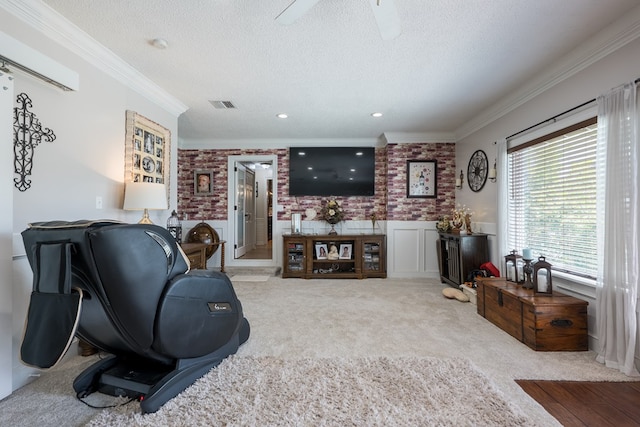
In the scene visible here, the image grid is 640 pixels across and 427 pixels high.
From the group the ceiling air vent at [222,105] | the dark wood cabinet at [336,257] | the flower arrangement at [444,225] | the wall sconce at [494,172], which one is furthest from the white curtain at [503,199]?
the ceiling air vent at [222,105]

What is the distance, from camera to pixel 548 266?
100 inches

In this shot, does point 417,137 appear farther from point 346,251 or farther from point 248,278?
point 248,278

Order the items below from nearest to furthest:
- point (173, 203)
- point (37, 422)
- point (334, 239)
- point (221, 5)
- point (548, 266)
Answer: point (37, 422)
point (221, 5)
point (548, 266)
point (173, 203)
point (334, 239)

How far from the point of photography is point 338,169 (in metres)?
5.46

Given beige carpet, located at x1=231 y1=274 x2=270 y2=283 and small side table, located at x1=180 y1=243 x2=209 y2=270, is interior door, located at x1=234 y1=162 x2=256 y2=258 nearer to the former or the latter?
beige carpet, located at x1=231 y1=274 x2=270 y2=283

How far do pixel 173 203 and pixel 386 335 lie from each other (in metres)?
2.97

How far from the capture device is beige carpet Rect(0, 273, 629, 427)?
1687 mm

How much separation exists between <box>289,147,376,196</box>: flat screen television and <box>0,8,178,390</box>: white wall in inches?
116

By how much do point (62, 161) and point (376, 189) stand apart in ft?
14.5

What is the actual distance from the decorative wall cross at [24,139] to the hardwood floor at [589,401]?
3.44 metres

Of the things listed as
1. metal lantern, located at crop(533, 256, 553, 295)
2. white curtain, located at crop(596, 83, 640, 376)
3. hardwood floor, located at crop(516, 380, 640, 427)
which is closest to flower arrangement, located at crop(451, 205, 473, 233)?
metal lantern, located at crop(533, 256, 553, 295)

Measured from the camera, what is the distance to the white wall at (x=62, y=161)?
6.03 ft

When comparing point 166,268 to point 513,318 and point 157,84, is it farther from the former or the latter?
point 513,318

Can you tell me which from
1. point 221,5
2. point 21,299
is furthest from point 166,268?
point 221,5
